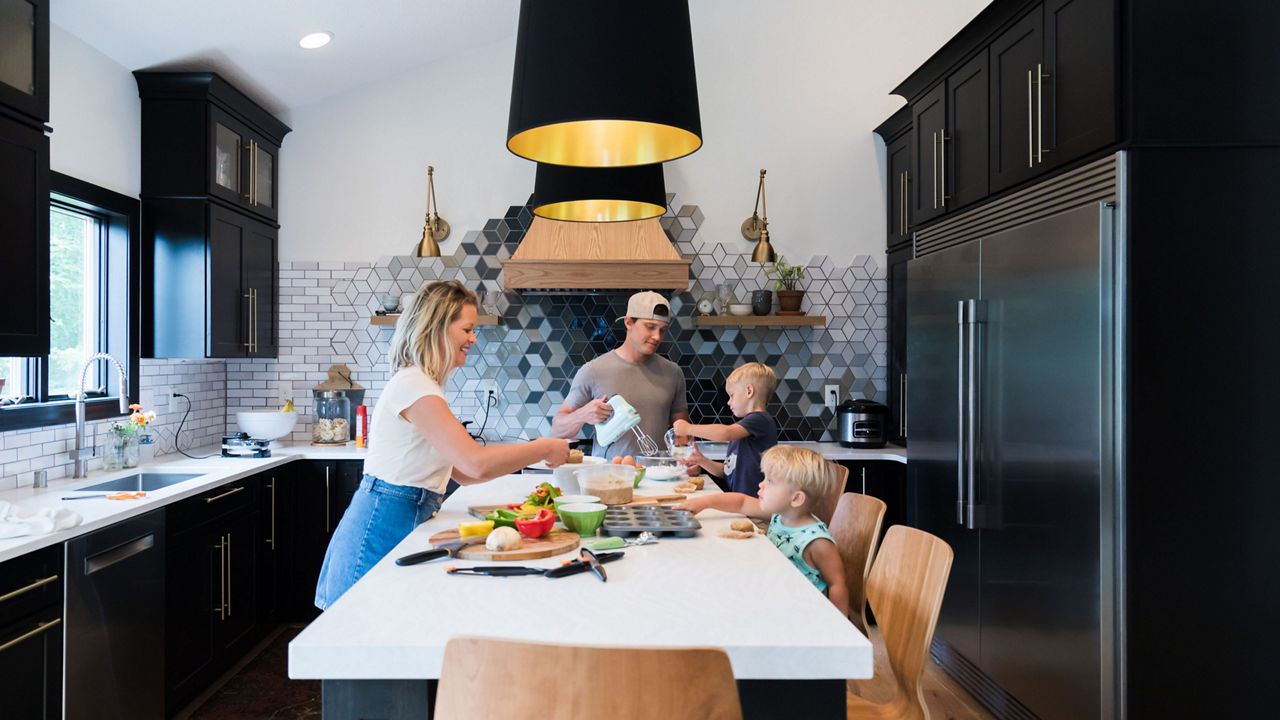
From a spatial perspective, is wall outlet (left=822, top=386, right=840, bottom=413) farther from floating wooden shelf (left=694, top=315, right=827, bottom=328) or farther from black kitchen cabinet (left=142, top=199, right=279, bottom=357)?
black kitchen cabinet (left=142, top=199, right=279, bottom=357)

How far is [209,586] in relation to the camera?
355 cm

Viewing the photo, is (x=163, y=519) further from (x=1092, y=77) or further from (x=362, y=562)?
(x=1092, y=77)

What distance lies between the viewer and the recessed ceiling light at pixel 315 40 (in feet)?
13.8

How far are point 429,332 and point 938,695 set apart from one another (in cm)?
263

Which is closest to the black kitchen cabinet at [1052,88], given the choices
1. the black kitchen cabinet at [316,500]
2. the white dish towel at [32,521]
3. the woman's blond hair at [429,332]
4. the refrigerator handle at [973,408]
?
the refrigerator handle at [973,408]

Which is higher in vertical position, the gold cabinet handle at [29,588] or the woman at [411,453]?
the woman at [411,453]

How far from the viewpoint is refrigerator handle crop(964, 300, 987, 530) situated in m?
3.32

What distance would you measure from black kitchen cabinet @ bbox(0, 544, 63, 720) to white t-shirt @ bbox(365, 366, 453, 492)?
3.29ft

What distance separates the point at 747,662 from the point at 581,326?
12.4 feet

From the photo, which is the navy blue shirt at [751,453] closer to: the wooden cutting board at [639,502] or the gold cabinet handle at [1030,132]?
the wooden cutting board at [639,502]

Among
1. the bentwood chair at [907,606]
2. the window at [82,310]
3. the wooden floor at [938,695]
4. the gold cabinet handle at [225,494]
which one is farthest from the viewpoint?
the gold cabinet handle at [225,494]

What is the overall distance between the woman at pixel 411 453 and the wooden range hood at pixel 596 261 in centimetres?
206

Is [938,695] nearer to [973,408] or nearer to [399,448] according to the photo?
[973,408]

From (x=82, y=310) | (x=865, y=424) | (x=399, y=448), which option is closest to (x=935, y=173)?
(x=865, y=424)
